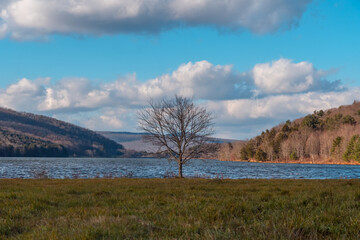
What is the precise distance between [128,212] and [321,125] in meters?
183

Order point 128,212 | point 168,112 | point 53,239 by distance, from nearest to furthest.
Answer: point 53,239 → point 128,212 → point 168,112

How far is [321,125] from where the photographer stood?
17338 cm

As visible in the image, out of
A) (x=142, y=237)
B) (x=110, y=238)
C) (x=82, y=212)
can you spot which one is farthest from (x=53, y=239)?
(x=82, y=212)

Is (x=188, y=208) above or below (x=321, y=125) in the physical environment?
below

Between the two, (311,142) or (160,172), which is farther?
(311,142)

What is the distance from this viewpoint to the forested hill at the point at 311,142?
132 meters

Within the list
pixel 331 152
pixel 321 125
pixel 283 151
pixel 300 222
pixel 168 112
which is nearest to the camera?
pixel 300 222

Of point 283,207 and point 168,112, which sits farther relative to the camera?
point 168,112

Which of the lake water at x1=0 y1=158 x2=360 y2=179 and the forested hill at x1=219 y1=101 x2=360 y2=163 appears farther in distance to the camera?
the forested hill at x1=219 y1=101 x2=360 y2=163

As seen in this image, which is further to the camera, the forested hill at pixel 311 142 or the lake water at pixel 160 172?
the forested hill at pixel 311 142

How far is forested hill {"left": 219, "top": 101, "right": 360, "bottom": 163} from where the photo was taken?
132 m

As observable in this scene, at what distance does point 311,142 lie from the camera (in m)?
148

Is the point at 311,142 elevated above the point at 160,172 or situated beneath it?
elevated above

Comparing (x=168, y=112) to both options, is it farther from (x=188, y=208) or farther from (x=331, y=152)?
(x=331, y=152)
